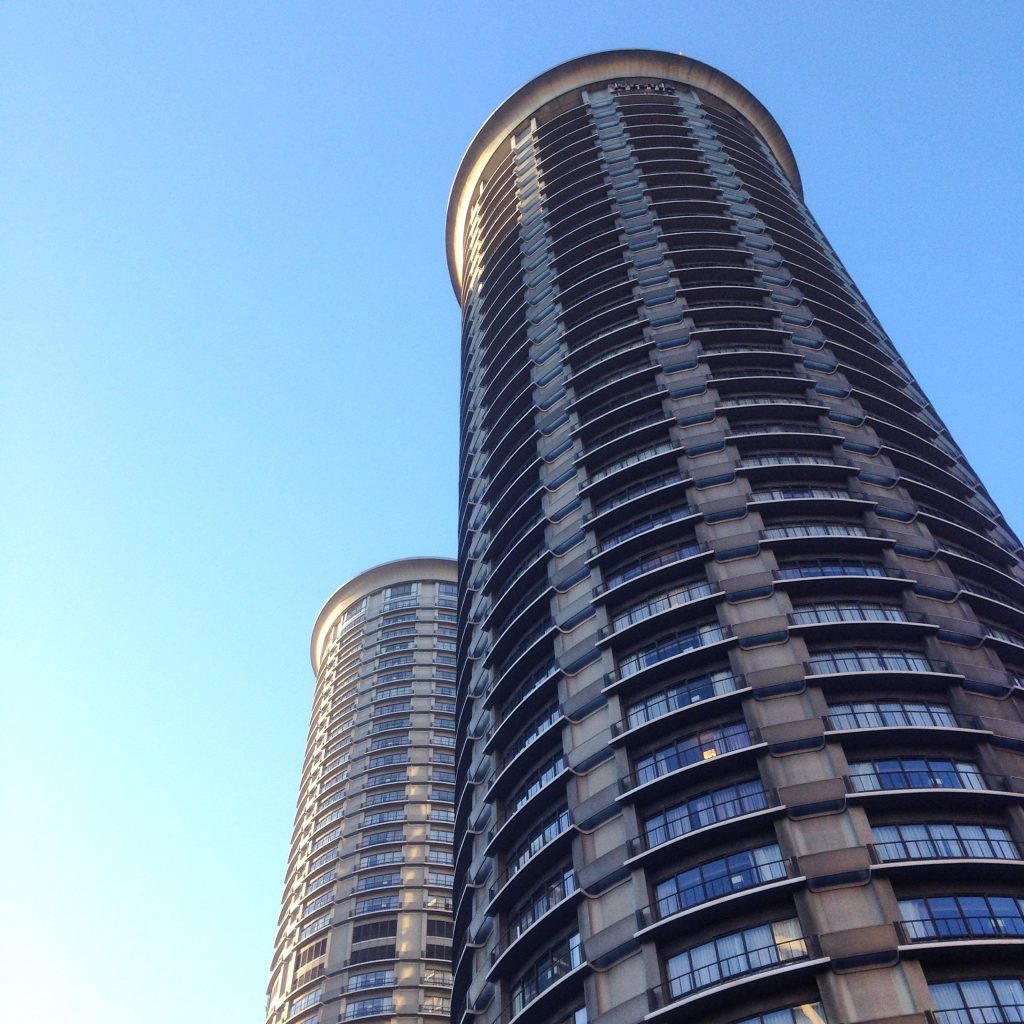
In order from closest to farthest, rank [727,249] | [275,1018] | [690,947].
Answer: [690,947]
[727,249]
[275,1018]

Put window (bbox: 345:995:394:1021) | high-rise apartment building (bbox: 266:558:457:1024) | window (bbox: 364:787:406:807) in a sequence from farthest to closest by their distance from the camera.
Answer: window (bbox: 364:787:406:807), high-rise apartment building (bbox: 266:558:457:1024), window (bbox: 345:995:394:1021)

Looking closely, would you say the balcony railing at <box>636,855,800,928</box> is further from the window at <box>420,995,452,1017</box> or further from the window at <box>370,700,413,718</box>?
the window at <box>370,700,413,718</box>

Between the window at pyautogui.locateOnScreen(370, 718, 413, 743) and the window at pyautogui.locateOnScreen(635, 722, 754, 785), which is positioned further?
the window at pyautogui.locateOnScreen(370, 718, 413, 743)

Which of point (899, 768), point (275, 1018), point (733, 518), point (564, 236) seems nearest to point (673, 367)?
point (733, 518)

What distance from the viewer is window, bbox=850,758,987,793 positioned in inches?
1390

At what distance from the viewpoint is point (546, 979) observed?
3678 cm

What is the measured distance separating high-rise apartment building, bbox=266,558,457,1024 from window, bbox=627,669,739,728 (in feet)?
133

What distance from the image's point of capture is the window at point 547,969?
35812 millimetres

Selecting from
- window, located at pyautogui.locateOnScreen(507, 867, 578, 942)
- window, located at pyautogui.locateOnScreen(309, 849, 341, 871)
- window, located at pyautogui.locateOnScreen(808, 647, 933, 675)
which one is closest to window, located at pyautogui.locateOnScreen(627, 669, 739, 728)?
window, located at pyautogui.locateOnScreen(808, 647, 933, 675)

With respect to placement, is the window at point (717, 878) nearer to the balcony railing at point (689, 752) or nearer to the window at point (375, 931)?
the balcony railing at point (689, 752)

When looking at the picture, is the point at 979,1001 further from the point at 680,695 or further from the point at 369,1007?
the point at 369,1007

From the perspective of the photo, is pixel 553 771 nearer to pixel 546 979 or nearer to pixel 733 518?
pixel 546 979

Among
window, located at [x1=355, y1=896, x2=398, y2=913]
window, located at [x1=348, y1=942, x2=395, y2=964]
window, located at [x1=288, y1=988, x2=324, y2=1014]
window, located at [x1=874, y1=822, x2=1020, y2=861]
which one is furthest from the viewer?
window, located at [x1=355, y1=896, x2=398, y2=913]

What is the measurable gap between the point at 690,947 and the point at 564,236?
48636 millimetres
